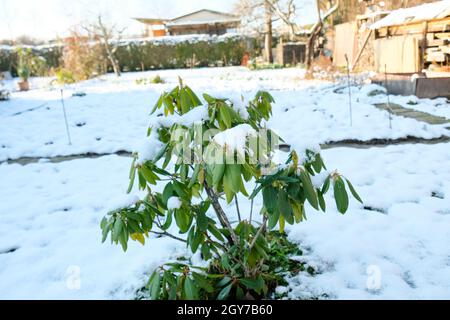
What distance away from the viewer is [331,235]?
2162mm

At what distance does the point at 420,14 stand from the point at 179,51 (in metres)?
12.1

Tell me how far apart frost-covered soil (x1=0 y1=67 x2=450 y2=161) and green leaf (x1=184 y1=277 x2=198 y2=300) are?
1852 mm

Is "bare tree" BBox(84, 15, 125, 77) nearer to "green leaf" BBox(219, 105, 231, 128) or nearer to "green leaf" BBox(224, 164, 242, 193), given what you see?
"green leaf" BBox(219, 105, 231, 128)

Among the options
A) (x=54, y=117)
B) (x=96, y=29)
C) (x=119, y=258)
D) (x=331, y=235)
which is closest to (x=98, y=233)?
(x=119, y=258)

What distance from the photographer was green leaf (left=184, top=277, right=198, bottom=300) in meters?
1.28

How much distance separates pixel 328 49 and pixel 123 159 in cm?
1285

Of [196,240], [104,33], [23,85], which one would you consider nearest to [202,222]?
[196,240]

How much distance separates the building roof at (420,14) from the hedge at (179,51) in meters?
9.90

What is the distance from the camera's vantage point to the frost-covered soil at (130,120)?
4359mm

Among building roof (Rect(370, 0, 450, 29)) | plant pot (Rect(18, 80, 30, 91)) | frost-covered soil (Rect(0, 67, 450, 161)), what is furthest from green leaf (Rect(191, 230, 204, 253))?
plant pot (Rect(18, 80, 30, 91))

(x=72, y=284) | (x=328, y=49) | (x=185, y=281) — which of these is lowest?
(x=72, y=284)

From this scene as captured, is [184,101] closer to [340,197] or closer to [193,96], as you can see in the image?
[193,96]

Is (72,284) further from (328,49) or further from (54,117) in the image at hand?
(328,49)

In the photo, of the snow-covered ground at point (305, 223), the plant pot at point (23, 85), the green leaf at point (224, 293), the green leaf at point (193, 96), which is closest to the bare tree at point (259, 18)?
the plant pot at point (23, 85)
